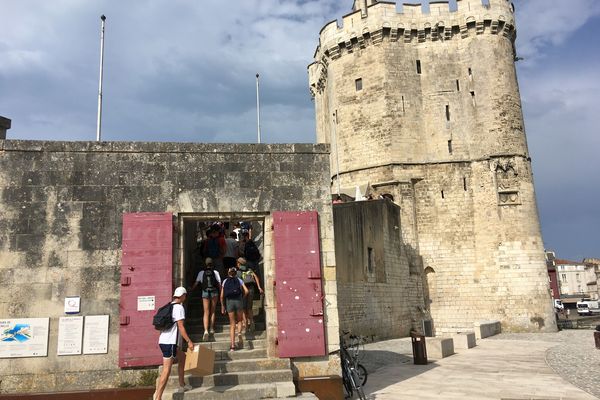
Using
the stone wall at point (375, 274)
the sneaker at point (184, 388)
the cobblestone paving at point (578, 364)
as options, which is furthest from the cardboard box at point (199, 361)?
the stone wall at point (375, 274)

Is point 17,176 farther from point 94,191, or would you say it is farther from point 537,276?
point 537,276

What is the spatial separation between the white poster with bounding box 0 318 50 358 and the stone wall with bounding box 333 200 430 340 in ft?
37.5

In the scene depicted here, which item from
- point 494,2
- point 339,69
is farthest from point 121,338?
point 494,2

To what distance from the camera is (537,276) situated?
2403 centimetres

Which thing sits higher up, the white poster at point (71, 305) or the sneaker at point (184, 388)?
the white poster at point (71, 305)

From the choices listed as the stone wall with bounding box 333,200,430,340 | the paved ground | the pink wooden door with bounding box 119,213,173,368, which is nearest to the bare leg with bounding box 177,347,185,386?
the pink wooden door with bounding box 119,213,173,368

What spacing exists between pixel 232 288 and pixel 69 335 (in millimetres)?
2545

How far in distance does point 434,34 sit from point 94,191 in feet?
80.5

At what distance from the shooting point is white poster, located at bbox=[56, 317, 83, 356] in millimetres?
7297

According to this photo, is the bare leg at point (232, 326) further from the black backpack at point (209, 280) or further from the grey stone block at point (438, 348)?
the grey stone block at point (438, 348)

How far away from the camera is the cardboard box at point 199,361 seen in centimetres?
667

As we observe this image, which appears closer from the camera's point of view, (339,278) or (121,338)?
(121,338)

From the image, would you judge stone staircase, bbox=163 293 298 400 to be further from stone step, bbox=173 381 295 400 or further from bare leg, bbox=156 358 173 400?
bare leg, bbox=156 358 173 400

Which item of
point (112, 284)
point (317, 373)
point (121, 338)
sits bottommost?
point (317, 373)
